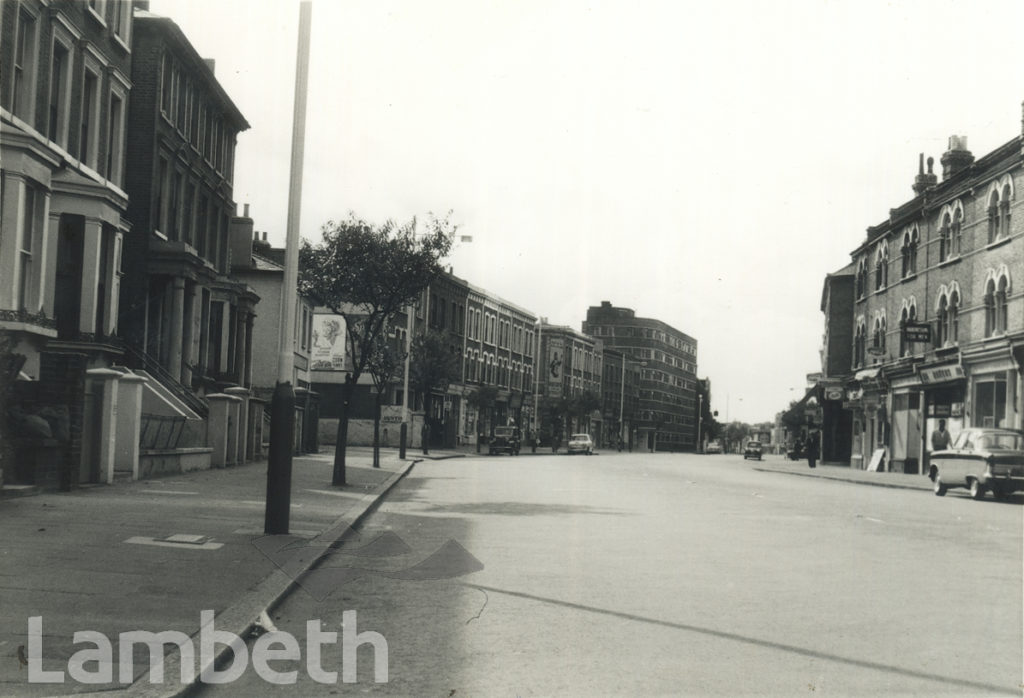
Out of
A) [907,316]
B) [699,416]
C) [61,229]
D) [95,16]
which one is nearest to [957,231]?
[907,316]

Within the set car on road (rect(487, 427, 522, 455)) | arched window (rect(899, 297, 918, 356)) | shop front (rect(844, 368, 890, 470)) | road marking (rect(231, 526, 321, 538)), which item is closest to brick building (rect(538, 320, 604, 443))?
car on road (rect(487, 427, 522, 455))

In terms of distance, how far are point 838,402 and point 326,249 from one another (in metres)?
44.8

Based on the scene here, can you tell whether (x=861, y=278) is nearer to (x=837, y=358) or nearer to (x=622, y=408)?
(x=837, y=358)

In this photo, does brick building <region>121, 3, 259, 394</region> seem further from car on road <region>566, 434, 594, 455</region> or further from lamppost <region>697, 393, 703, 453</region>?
lamppost <region>697, 393, 703, 453</region>

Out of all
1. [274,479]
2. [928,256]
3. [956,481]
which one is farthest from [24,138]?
[928,256]

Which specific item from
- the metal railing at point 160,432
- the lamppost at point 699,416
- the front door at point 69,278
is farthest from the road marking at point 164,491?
the lamppost at point 699,416

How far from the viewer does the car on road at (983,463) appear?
24641 millimetres

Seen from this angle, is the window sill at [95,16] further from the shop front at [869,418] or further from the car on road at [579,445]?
the car on road at [579,445]

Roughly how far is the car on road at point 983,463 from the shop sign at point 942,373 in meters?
10.7

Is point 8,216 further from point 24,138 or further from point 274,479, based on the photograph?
point 274,479

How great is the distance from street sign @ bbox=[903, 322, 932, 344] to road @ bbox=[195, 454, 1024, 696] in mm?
25150

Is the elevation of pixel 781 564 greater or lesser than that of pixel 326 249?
lesser

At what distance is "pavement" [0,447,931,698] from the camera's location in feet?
Result: 19.4

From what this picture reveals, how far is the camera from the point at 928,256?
42.8 metres
